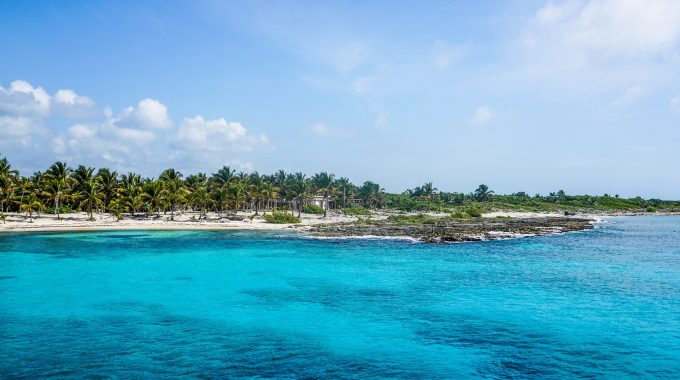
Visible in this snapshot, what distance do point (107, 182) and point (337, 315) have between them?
78331mm

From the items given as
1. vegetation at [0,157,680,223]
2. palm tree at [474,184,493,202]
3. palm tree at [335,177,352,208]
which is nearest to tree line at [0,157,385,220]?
vegetation at [0,157,680,223]

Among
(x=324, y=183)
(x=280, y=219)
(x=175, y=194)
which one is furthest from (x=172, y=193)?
(x=324, y=183)

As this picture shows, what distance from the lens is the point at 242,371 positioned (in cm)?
1623

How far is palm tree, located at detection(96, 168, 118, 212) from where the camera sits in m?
86.9

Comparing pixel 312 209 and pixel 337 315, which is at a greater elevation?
pixel 312 209

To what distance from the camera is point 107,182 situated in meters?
87.6

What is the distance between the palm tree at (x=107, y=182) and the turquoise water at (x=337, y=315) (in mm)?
42431

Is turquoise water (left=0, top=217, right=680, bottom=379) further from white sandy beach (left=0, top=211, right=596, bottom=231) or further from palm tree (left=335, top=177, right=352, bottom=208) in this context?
palm tree (left=335, top=177, right=352, bottom=208)

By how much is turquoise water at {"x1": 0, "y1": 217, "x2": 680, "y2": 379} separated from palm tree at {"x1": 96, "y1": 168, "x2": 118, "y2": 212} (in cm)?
4243

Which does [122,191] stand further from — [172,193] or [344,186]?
[344,186]

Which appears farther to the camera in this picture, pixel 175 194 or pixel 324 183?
pixel 324 183

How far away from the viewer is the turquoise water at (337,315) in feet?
56.1

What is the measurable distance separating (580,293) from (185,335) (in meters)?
24.8

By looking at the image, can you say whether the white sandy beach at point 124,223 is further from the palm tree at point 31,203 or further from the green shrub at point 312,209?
the green shrub at point 312,209
